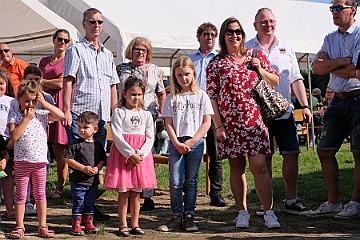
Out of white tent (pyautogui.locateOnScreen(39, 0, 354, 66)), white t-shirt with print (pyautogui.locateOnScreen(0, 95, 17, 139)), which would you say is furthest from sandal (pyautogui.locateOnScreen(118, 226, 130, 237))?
white tent (pyautogui.locateOnScreen(39, 0, 354, 66))

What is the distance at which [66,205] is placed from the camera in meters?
7.20

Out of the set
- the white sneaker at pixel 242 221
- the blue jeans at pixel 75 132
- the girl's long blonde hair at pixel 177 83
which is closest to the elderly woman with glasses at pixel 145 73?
the blue jeans at pixel 75 132

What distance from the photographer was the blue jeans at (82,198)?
5621 mm

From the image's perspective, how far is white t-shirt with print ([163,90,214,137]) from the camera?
19.2ft

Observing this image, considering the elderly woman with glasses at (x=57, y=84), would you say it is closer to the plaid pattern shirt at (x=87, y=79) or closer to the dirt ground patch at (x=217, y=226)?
the dirt ground patch at (x=217, y=226)

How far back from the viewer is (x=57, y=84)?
24.4 ft

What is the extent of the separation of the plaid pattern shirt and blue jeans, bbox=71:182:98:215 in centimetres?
86

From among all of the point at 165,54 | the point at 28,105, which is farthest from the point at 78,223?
the point at 165,54

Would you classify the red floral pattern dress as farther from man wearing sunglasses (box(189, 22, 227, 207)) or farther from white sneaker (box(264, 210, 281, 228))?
man wearing sunglasses (box(189, 22, 227, 207))

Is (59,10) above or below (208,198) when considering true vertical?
above

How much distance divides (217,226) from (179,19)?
770 centimetres

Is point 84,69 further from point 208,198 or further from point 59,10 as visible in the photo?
point 59,10

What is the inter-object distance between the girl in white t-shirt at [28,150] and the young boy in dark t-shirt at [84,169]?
25 centimetres

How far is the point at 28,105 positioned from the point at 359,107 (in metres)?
3.22
